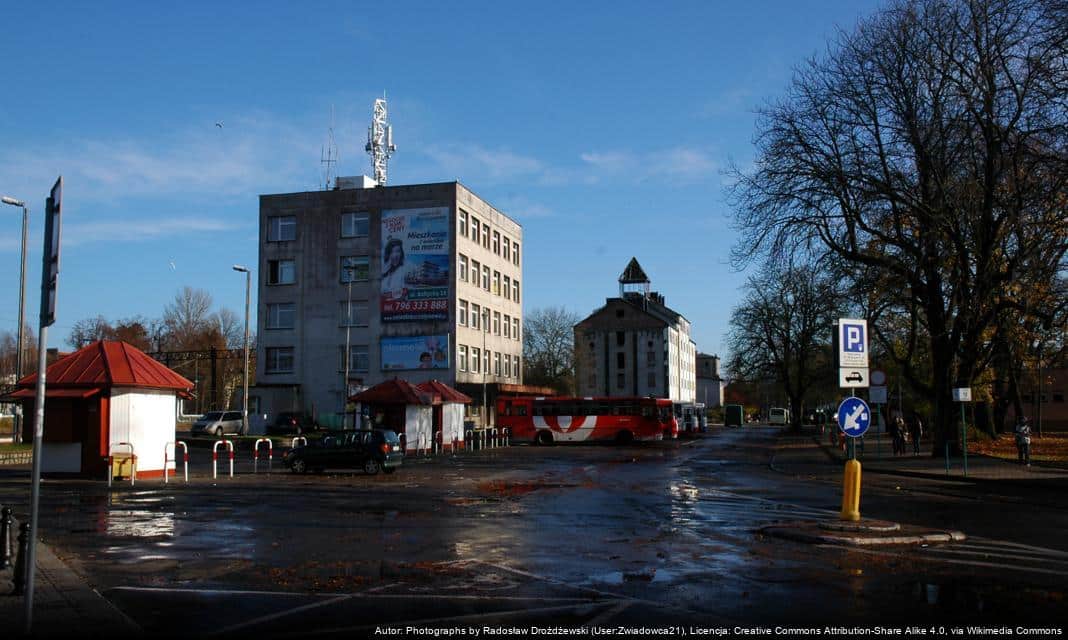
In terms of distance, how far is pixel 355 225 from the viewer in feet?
215

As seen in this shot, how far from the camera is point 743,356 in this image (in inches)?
3093

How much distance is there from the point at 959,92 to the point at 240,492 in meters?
25.7

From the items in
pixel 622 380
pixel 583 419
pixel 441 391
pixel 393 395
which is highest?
pixel 622 380

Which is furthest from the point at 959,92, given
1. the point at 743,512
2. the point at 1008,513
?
the point at 743,512

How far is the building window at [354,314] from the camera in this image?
212 ft

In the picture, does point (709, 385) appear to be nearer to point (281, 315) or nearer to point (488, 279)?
point (488, 279)

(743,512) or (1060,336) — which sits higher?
(1060,336)

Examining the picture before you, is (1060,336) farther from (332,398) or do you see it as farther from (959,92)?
(332,398)

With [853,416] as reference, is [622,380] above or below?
above

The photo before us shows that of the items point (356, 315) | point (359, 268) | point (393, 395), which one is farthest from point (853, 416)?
point (359, 268)

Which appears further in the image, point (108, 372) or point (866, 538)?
point (108, 372)

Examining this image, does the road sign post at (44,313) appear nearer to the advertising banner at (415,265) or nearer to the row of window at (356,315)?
the row of window at (356,315)

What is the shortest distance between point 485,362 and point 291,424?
51.5ft

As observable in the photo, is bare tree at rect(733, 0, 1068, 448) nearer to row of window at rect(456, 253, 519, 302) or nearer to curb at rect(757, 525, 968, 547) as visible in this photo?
curb at rect(757, 525, 968, 547)
